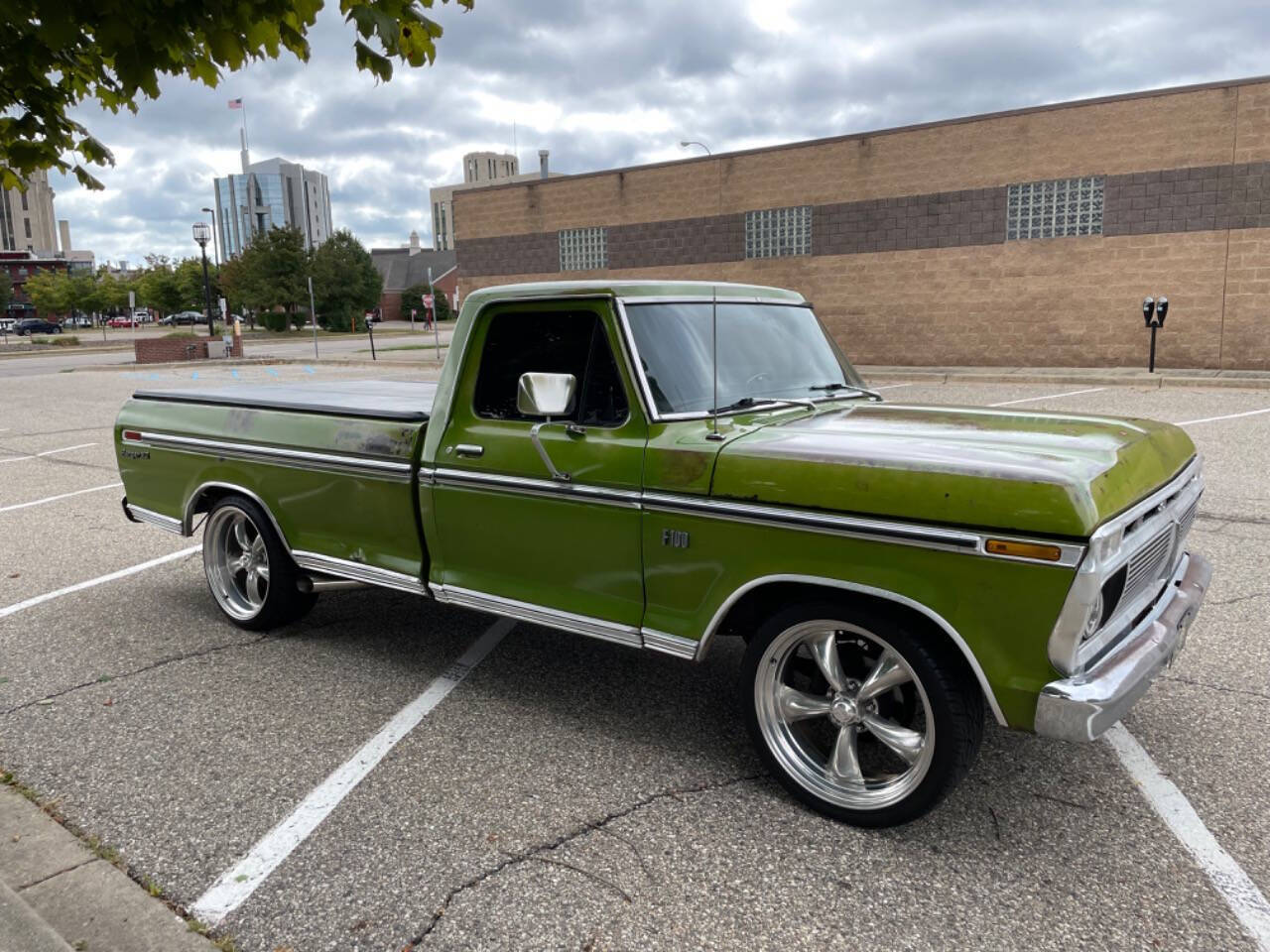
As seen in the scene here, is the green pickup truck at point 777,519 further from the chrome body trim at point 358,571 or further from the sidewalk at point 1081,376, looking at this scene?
the sidewalk at point 1081,376

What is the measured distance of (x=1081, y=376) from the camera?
19.1m

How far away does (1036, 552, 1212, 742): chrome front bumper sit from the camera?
2689 mm

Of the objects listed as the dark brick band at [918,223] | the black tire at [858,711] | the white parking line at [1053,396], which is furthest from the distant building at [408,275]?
the black tire at [858,711]

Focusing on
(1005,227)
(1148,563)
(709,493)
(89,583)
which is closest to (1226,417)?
(1005,227)

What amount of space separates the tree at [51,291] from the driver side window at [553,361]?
86.4 meters

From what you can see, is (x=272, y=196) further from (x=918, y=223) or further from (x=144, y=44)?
(x=144, y=44)

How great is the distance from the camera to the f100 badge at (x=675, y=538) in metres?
3.38

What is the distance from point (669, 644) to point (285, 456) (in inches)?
94.2

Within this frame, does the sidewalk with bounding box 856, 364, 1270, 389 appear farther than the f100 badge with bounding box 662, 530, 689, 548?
Yes

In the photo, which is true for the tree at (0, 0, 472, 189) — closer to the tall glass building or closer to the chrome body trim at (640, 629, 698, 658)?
the chrome body trim at (640, 629, 698, 658)

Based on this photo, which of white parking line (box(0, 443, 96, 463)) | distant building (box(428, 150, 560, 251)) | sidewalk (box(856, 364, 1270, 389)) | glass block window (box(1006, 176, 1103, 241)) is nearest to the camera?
white parking line (box(0, 443, 96, 463))

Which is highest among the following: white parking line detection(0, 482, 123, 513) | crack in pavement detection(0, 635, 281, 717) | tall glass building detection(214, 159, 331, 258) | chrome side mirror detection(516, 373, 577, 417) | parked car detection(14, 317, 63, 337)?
tall glass building detection(214, 159, 331, 258)

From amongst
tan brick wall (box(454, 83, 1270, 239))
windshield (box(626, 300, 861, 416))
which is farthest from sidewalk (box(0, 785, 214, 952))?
tan brick wall (box(454, 83, 1270, 239))

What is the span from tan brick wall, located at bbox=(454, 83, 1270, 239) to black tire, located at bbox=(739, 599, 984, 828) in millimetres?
20412
